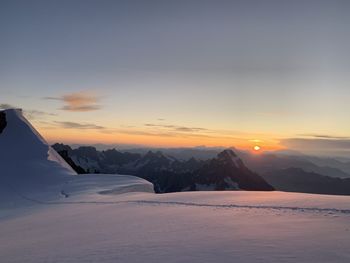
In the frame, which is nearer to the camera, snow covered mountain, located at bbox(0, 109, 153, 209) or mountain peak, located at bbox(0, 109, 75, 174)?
snow covered mountain, located at bbox(0, 109, 153, 209)

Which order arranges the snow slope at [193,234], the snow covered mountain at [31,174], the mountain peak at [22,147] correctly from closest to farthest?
the snow slope at [193,234] < the snow covered mountain at [31,174] < the mountain peak at [22,147]

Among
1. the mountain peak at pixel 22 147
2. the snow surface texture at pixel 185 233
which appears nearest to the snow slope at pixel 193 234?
the snow surface texture at pixel 185 233

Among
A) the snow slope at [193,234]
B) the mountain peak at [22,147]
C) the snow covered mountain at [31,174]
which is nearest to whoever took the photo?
the snow slope at [193,234]

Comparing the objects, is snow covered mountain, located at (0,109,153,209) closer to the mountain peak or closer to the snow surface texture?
the mountain peak

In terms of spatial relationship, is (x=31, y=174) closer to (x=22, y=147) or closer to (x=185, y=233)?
(x=22, y=147)

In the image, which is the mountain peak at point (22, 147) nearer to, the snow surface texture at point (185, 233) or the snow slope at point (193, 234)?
the snow surface texture at point (185, 233)

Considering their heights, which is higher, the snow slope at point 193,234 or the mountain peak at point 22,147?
the mountain peak at point 22,147

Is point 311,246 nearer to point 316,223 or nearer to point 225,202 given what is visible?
point 316,223

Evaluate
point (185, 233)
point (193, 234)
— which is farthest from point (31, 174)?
point (193, 234)

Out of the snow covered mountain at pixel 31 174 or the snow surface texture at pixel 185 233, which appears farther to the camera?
the snow covered mountain at pixel 31 174

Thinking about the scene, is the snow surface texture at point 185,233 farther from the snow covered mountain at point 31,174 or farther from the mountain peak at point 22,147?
the mountain peak at point 22,147

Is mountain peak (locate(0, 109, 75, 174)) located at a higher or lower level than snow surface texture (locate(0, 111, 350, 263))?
higher

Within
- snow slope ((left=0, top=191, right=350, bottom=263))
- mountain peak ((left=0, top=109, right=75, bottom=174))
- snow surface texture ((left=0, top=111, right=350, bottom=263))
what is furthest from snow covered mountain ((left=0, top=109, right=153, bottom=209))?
snow slope ((left=0, top=191, right=350, bottom=263))

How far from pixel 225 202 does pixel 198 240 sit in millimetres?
8530
